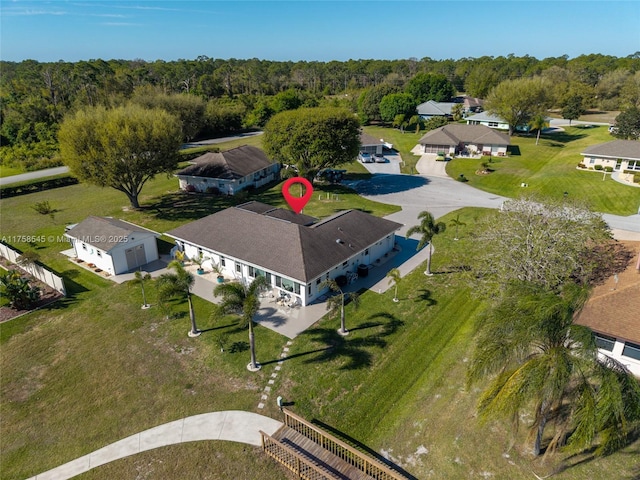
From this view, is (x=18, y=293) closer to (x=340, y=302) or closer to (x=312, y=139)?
(x=340, y=302)

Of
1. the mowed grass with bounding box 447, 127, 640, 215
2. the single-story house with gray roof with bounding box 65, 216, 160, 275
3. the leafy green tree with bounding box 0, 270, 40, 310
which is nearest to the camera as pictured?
the leafy green tree with bounding box 0, 270, 40, 310

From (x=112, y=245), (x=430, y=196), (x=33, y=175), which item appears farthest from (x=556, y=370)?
(x=33, y=175)

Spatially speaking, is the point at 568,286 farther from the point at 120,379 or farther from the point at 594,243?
the point at 120,379

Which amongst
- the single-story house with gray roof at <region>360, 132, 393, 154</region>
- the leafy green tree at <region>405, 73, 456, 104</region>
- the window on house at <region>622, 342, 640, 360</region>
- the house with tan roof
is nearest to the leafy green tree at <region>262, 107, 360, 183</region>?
the single-story house with gray roof at <region>360, 132, 393, 154</region>

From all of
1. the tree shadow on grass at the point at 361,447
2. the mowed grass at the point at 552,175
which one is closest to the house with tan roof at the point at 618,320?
the tree shadow on grass at the point at 361,447

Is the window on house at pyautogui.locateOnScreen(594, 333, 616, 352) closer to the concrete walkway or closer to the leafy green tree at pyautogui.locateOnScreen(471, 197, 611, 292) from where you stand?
the leafy green tree at pyautogui.locateOnScreen(471, 197, 611, 292)

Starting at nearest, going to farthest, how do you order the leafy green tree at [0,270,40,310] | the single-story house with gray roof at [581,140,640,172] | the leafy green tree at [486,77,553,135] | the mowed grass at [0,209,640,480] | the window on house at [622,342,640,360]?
1. the mowed grass at [0,209,640,480]
2. the window on house at [622,342,640,360]
3. the leafy green tree at [0,270,40,310]
4. the single-story house with gray roof at [581,140,640,172]
5. the leafy green tree at [486,77,553,135]

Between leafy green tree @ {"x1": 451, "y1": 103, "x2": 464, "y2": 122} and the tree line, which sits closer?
the tree line
